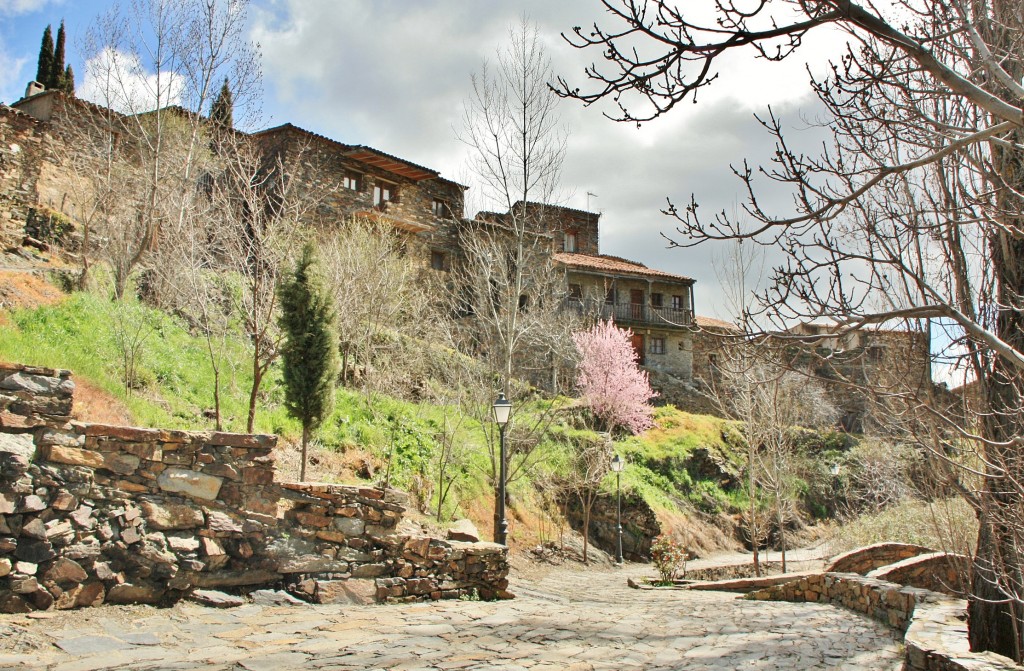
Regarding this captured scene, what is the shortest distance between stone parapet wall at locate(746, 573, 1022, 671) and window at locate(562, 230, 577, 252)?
1096 inches

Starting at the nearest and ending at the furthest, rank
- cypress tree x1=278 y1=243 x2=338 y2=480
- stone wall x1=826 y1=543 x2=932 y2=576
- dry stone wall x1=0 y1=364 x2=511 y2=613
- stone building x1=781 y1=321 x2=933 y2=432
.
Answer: stone building x1=781 y1=321 x2=933 y2=432 → dry stone wall x1=0 y1=364 x2=511 y2=613 → cypress tree x1=278 y1=243 x2=338 y2=480 → stone wall x1=826 y1=543 x2=932 y2=576

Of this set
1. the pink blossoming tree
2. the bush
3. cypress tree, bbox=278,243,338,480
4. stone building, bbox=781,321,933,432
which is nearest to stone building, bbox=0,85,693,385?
the pink blossoming tree

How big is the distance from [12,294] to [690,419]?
2303 cm

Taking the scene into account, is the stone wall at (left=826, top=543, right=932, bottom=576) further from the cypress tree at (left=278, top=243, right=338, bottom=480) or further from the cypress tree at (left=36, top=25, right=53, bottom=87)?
the cypress tree at (left=36, top=25, right=53, bottom=87)

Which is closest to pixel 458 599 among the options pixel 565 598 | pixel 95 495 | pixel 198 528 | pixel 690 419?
pixel 565 598

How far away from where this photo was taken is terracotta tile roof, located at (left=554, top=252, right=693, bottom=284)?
33844 mm

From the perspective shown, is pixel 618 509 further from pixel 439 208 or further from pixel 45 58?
pixel 45 58

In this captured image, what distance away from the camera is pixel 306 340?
33.8ft

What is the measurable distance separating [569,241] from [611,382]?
14.2 meters

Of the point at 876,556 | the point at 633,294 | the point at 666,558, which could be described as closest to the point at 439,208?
the point at 633,294

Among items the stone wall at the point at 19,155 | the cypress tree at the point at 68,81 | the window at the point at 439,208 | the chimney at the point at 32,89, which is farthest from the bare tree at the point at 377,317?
the cypress tree at the point at 68,81

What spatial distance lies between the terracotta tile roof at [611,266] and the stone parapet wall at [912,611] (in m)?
23.0

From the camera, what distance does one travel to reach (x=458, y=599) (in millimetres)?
8727

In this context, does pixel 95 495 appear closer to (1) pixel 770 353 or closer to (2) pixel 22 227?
(1) pixel 770 353
